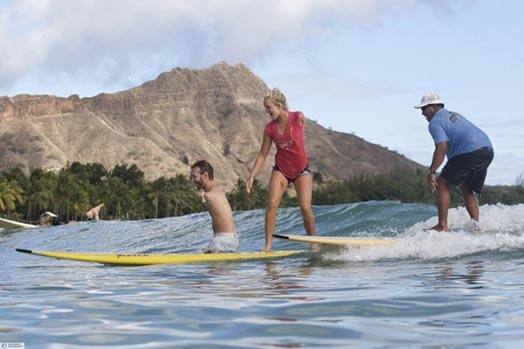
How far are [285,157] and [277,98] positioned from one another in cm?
66

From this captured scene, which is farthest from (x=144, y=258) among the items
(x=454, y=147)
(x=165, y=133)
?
(x=165, y=133)

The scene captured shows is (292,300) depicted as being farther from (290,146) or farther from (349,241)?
(290,146)

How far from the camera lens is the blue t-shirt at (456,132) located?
355 inches

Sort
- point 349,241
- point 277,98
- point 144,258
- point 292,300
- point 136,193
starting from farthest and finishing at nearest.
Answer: point 136,193 < point 277,98 < point 349,241 < point 144,258 < point 292,300

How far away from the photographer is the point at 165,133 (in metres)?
173

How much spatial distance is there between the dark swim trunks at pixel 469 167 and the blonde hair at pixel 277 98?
2.03 metres

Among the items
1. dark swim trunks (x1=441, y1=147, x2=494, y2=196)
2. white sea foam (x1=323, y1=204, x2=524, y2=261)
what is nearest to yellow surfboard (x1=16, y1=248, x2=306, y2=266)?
white sea foam (x1=323, y1=204, x2=524, y2=261)

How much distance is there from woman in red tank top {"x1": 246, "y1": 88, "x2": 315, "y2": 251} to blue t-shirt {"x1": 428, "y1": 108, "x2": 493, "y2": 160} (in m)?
1.55

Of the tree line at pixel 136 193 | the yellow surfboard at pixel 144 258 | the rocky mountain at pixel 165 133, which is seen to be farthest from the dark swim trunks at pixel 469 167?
the rocky mountain at pixel 165 133

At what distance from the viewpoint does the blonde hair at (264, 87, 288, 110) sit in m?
8.58

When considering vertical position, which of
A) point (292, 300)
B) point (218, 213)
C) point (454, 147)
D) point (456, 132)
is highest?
point (456, 132)

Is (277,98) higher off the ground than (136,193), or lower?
lower

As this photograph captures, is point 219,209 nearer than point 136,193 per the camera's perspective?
Yes

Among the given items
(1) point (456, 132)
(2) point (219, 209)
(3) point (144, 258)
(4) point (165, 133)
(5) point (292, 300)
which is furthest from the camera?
(4) point (165, 133)
